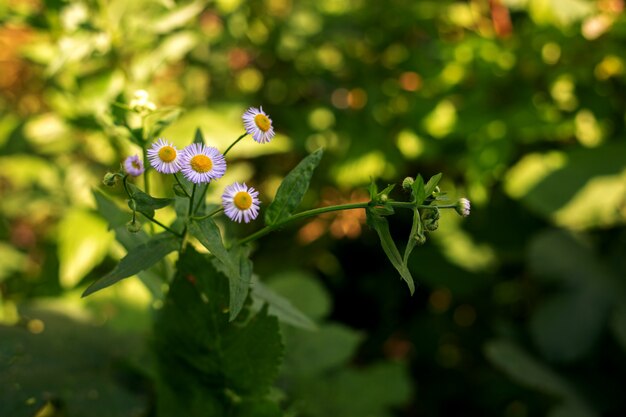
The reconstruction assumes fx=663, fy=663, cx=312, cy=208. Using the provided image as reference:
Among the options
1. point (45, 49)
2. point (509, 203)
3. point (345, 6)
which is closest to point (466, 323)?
point (509, 203)

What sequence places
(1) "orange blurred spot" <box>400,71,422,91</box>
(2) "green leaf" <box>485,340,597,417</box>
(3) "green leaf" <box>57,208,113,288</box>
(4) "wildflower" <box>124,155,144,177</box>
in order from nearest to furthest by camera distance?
1. (4) "wildflower" <box>124,155,144,177</box>
2. (2) "green leaf" <box>485,340,597,417</box>
3. (3) "green leaf" <box>57,208,113,288</box>
4. (1) "orange blurred spot" <box>400,71,422,91</box>

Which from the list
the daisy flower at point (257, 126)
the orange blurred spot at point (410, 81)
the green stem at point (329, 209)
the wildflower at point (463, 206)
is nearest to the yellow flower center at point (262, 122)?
the daisy flower at point (257, 126)

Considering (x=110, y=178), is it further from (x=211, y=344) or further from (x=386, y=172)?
(x=386, y=172)

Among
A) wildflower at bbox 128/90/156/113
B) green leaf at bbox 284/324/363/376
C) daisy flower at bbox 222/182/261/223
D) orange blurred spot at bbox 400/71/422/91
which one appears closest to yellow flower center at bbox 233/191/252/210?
daisy flower at bbox 222/182/261/223

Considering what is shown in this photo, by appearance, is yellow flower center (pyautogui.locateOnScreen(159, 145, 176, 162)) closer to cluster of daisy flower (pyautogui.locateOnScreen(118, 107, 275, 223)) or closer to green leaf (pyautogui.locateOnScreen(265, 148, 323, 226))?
cluster of daisy flower (pyautogui.locateOnScreen(118, 107, 275, 223))

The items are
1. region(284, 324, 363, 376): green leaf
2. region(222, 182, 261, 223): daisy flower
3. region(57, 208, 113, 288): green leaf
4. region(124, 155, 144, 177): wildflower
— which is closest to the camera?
region(222, 182, 261, 223): daisy flower

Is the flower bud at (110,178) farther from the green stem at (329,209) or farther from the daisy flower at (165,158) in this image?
the green stem at (329,209)

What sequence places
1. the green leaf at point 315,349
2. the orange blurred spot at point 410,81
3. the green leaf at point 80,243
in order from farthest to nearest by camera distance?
1. the orange blurred spot at point 410,81
2. the green leaf at point 80,243
3. the green leaf at point 315,349
